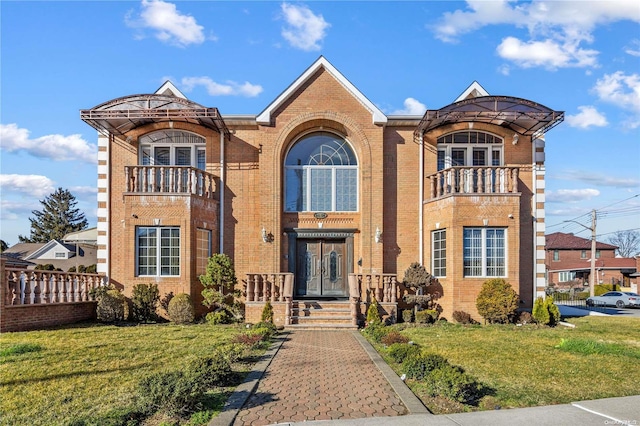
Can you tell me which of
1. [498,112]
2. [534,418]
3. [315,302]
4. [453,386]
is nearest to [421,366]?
[453,386]

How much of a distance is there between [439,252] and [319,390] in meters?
10.7

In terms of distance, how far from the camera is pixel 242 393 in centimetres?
691

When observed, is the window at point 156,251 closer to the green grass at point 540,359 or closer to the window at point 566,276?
the green grass at point 540,359

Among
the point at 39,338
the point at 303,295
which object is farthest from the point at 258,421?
the point at 303,295

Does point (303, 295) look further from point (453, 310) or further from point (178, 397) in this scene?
point (178, 397)

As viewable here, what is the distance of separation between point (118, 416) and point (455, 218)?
495 inches

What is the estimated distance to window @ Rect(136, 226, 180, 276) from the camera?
643 inches

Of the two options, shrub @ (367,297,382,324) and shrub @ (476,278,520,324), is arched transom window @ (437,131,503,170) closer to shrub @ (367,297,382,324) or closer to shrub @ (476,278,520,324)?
shrub @ (476,278,520,324)

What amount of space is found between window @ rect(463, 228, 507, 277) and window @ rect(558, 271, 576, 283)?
47152mm

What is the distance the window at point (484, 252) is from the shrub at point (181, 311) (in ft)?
29.5

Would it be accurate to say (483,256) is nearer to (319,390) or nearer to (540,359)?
(540,359)

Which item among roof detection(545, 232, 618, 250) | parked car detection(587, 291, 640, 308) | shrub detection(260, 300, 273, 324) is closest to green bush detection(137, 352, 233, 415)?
shrub detection(260, 300, 273, 324)

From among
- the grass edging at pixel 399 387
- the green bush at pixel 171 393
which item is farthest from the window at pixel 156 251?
the green bush at pixel 171 393

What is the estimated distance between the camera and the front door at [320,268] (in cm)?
1791
